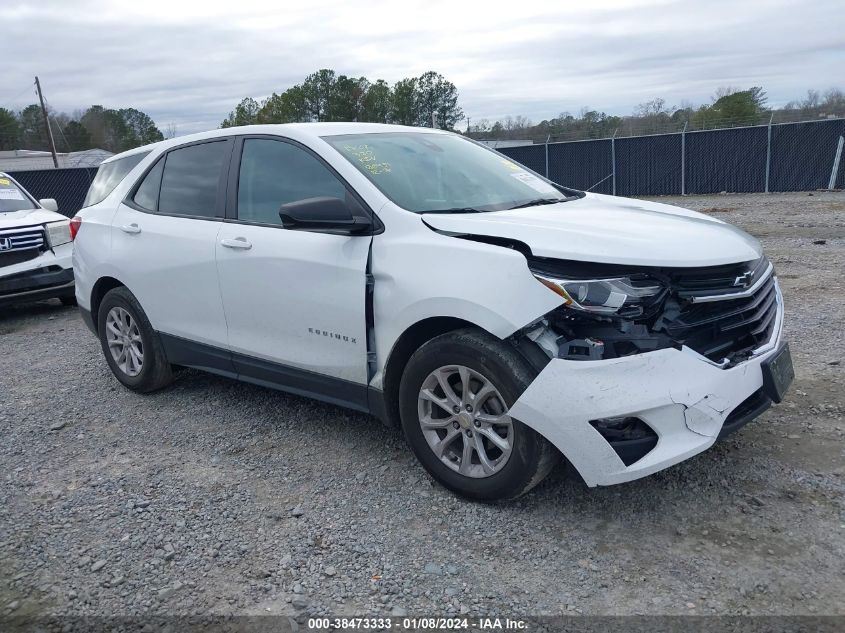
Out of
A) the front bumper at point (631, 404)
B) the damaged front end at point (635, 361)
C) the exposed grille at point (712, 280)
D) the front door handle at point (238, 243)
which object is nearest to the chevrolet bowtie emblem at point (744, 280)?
the exposed grille at point (712, 280)

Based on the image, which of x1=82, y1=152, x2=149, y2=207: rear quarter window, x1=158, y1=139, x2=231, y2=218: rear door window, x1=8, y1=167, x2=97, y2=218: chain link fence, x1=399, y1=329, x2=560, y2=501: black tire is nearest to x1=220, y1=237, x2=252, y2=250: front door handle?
x1=158, y1=139, x2=231, y2=218: rear door window

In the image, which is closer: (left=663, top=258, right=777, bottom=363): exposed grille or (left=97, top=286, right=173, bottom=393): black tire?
(left=663, top=258, right=777, bottom=363): exposed grille

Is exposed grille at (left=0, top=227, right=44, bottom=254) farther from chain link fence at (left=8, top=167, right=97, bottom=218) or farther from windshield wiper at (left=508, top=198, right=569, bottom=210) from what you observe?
chain link fence at (left=8, top=167, right=97, bottom=218)

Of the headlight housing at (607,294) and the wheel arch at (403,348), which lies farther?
the wheel arch at (403,348)

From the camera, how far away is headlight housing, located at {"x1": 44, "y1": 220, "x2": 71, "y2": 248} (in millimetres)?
8719

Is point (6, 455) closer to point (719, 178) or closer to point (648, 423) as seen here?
point (648, 423)

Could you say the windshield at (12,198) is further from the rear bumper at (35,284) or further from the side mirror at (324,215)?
the side mirror at (324,215)

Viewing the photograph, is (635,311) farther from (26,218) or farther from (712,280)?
(26,218)

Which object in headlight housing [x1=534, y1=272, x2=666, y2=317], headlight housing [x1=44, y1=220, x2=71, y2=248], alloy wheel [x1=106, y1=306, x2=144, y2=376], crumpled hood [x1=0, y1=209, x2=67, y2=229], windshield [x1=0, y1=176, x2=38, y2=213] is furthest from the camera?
windshield [x1=0, y1=176, x2=38, y2=213]

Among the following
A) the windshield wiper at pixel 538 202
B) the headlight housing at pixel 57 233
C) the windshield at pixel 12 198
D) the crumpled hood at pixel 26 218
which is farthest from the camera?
the windshield at pixel 12 198

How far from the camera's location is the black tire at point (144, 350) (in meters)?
5.13

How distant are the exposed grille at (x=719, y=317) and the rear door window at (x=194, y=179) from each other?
2861mm

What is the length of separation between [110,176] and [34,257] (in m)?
3.52

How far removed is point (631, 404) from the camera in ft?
9.50
